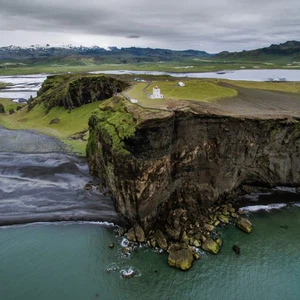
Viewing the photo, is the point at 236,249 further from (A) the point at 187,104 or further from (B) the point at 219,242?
(A) the point at 187,104

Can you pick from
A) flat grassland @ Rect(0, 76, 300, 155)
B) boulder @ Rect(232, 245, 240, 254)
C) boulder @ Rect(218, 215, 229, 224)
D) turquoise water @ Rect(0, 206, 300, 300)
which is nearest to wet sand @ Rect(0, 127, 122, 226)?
turquoise water @ Rect(0, 206, 300, 300)

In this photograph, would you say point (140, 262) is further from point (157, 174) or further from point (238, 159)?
point (238, 159)

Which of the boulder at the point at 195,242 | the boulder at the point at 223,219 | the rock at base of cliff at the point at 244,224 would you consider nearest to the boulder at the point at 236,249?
the rock at base of cliff at the point at 244,224

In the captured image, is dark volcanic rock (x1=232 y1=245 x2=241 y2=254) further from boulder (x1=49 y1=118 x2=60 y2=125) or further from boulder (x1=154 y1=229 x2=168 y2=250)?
boulder (x1=49 y1=118 x2=60 y2=125)

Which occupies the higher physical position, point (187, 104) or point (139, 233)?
point (187, 104)

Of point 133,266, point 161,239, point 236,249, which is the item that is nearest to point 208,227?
point 236,249

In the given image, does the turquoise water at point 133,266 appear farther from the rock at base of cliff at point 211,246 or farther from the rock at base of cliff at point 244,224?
the rock at base of cliff at point 244,224

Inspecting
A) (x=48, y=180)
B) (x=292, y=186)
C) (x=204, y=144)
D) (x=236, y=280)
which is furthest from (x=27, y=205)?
(x=292, y=186)
